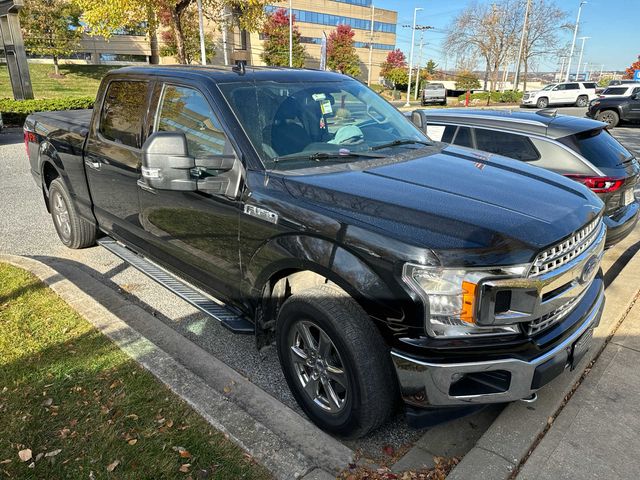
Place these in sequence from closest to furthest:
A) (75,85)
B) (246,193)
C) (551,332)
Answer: (551,332)
(246,193)
(75,85)

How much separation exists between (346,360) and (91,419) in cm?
147

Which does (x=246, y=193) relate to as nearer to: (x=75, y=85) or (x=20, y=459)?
(x=20, y=459)

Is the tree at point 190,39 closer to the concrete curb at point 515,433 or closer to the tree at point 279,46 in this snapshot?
the tree at point 279,46

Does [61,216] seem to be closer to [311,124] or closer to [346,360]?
[311,124]

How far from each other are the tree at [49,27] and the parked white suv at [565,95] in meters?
35.0

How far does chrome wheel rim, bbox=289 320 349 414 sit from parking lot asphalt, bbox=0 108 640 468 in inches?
11.7

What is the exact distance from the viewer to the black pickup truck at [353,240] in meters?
2.17

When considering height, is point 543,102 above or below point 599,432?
below

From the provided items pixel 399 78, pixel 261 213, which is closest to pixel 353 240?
pixel 261 213

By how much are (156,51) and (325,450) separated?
192 feet

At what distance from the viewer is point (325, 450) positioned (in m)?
2.51

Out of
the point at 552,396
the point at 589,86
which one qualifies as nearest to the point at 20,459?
the point at 552,396

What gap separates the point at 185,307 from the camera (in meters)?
4.26

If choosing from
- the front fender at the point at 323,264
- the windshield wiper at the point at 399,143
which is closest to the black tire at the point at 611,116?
the windshield wiper at the point at 399,143
